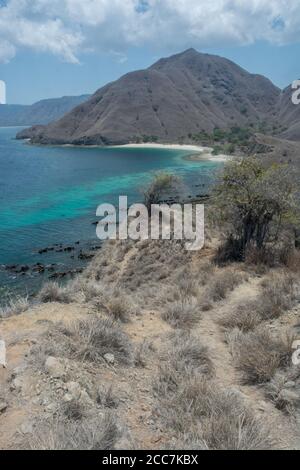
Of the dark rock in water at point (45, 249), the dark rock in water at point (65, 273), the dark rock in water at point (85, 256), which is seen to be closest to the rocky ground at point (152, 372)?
the dark rock in water at point (65, 273)

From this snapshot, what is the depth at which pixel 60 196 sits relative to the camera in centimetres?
5444

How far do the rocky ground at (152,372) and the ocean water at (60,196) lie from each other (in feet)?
34.5

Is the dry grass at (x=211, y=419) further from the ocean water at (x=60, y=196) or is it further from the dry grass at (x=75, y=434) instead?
the ocean water at (x=60, y=196)

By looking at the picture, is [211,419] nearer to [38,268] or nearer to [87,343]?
[87,343]

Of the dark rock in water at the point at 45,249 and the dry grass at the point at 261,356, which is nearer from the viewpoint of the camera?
the dry grass at the point at 261,356

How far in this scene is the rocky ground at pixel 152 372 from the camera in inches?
191

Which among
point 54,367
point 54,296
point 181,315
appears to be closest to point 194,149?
point 54,296

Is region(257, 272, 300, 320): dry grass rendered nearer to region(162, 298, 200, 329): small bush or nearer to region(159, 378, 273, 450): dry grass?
region(162, 298, 200, 329): small bush

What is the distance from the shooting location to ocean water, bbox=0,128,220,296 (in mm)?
29250

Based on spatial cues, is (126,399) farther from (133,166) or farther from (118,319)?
(133,166)

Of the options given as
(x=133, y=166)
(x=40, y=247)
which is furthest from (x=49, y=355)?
(x=133, y=166)

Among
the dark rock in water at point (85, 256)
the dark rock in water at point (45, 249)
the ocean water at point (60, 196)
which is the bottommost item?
the dark rock in water at point (85, 256)

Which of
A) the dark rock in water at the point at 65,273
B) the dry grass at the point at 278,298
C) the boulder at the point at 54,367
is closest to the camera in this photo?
the boulder at the point at 54,367

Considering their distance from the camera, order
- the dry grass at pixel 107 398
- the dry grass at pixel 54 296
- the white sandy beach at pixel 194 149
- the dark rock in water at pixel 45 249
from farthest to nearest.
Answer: the white sandy beach at pixel 194 149
the dark rock in water at pixel 45 249
the dry grass at pixel 54 296
the dry grass at pixel 107 398
